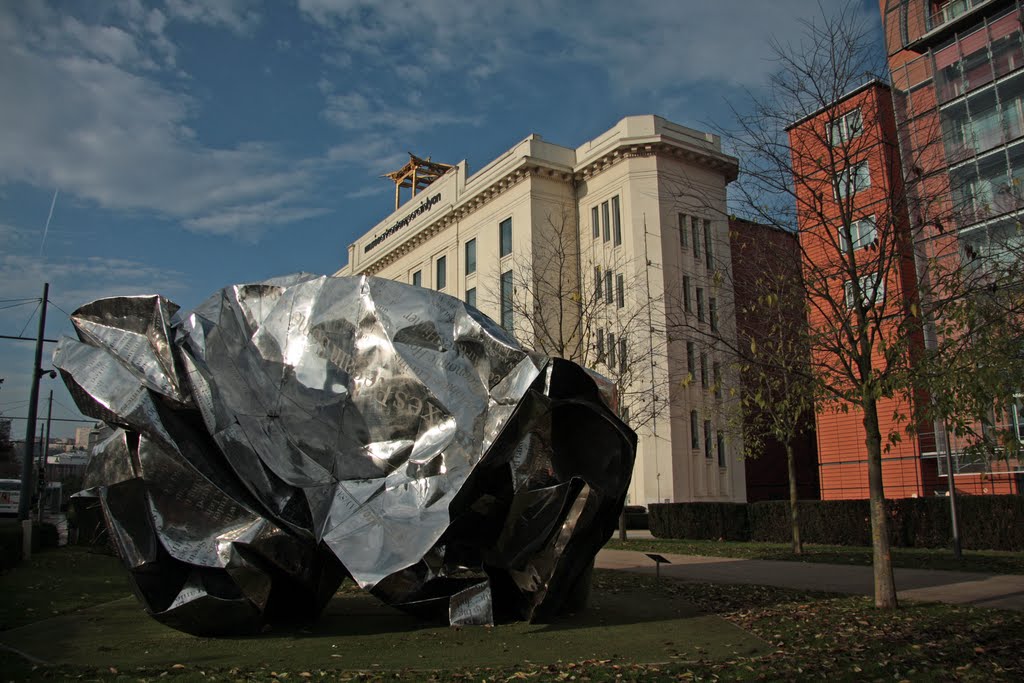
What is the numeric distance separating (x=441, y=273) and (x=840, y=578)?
40602mm

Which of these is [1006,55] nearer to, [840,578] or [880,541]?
[840,578]

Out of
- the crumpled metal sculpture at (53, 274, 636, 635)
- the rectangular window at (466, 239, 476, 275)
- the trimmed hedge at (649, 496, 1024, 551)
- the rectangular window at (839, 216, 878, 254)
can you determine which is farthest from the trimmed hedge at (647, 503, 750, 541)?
the rectangular window at (466, 239, 476, 275)

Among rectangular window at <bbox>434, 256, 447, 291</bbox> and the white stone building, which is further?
rectangular window at <bbox>434, 256, 447, 291</bbox>

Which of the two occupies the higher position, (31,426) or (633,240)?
(633,240)

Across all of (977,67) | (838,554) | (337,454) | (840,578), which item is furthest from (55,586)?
(977,67)

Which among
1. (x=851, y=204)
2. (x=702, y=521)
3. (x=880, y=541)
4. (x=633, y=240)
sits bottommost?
(x=702, y=521)

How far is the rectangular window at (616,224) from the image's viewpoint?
4212cm

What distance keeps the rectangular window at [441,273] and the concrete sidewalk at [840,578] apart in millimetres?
34069

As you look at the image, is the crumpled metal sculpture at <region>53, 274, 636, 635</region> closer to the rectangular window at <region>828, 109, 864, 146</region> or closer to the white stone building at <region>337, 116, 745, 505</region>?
the rectangular window at <region>828, 109, 864, 146</region>

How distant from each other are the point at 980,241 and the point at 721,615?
8.24 metres

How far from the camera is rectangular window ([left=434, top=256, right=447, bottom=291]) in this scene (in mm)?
53312

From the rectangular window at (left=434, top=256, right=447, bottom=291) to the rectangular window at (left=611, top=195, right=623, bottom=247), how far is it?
1415 cm

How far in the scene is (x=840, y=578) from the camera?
15.9 m

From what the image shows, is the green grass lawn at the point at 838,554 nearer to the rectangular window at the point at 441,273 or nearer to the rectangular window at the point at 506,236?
the rectangular window at the point at 506,236
